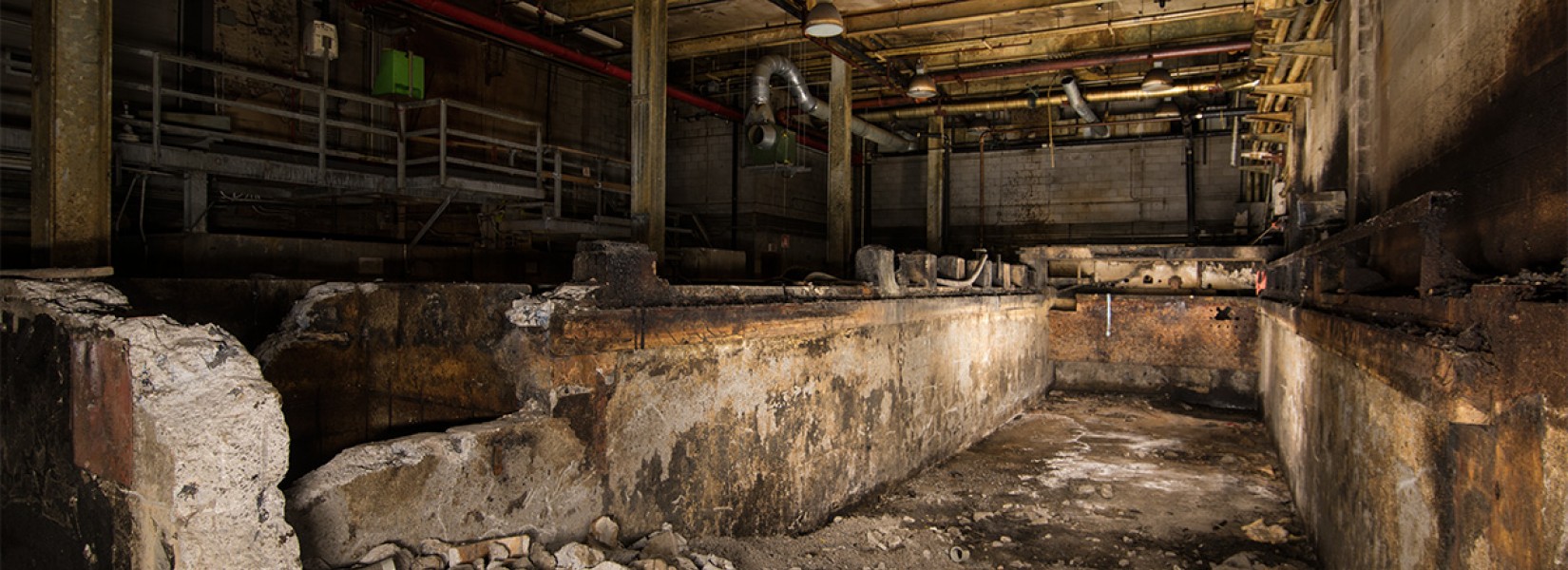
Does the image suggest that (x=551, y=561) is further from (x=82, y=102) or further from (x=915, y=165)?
(x=915, y=165)

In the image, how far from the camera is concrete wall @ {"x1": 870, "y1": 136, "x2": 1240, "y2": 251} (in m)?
16.6

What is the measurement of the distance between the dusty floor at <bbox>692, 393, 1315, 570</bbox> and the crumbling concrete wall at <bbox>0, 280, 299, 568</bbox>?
228cm

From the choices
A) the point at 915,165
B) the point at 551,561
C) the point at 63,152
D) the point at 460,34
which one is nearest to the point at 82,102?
the point at 63,152

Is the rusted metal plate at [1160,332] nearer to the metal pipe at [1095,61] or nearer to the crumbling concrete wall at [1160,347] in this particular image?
the crumbling concrete wall at [1160,347]

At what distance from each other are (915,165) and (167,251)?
48.5 feet

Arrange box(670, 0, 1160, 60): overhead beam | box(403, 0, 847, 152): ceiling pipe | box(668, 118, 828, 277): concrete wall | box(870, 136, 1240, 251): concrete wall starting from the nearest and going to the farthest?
box(403, 0, 847, 152): ceiling pipe < box(670, 0, 1160, 60): overhead beam < box(870, 136, 1240, 251): concrete wall < box(668, 118, 828, 277): concrete wall

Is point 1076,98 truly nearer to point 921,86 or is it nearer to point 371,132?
point 921,86

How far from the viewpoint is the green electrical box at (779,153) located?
14.0 meters

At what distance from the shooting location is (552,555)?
3434 mm

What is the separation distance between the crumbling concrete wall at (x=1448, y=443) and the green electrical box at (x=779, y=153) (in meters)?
10.4

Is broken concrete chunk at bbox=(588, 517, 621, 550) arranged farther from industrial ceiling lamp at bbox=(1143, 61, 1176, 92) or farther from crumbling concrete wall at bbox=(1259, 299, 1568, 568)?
industrial ceiling lamp at bbox=(1143, 61, 1176, 92)

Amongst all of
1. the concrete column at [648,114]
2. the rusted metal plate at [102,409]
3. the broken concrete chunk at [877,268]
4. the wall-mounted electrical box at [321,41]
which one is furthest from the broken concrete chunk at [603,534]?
the wall-mounted electrical box at [321,41]

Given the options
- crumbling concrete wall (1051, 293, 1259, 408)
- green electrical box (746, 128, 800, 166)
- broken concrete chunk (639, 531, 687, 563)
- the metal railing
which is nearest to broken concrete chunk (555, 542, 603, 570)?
broken concrete chunk (639, 531, 687, 563)

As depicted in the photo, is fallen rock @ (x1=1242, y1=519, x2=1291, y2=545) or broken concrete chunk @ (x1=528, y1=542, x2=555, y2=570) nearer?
broken concrete chunk @ (x1=528, y1=542, x2=555, y2=570)
